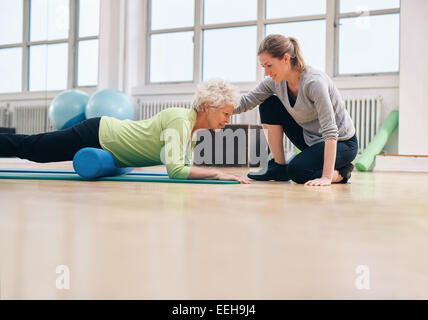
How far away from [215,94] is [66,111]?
3.20 metres

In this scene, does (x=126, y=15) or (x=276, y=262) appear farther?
(x=126, y=15)

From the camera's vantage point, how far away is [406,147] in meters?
4.79

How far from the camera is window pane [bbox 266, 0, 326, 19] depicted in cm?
541

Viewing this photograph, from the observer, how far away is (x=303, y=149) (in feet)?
8.20

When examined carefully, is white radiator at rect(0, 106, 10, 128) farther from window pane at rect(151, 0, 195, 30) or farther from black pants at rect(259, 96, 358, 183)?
black pants at rect(259, 96, 358, 183)

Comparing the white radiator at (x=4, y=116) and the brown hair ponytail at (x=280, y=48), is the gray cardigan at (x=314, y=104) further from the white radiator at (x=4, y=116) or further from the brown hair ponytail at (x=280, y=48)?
the white radiator at (x=4, y=116)

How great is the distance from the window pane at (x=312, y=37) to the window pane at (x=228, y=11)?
19.5 inches

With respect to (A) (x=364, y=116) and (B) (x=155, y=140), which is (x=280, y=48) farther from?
(A) (x=364, y=116)

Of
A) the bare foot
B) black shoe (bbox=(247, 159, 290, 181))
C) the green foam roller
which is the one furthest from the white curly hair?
the green foam roller

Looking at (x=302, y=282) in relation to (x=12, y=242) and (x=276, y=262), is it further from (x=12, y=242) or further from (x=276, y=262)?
(x=12, y=242)

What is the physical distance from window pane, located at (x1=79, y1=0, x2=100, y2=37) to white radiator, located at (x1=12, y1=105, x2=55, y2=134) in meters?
1.81

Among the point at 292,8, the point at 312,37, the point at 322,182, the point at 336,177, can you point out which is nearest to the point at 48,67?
the point at 292,8

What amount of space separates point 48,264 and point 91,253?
85 mm

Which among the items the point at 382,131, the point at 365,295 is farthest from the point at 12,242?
the point at 382,131
